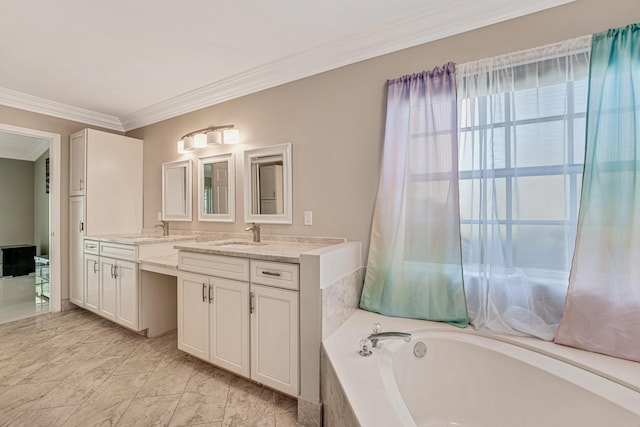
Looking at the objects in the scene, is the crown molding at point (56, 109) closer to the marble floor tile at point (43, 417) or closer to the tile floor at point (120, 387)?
the tile floor at point (120, 387)

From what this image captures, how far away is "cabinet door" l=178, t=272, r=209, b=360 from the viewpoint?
7.00 ft

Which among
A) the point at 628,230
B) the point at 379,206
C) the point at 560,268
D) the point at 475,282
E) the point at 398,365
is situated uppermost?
the point at 379,206

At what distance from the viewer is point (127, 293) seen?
2.77 m

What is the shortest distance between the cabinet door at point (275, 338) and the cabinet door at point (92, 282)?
7.60 ft

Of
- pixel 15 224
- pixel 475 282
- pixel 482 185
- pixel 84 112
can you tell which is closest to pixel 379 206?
pixel 482 185

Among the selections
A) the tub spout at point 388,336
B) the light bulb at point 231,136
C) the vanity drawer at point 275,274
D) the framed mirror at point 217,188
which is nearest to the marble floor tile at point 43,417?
the vanity drawer at point 275,274

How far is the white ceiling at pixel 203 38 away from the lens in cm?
177

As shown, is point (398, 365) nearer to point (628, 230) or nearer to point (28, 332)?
point (628, 230)

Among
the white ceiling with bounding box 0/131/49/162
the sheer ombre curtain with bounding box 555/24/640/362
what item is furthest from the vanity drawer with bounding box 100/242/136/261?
the white ceiling with bounding box 0/131/49/162

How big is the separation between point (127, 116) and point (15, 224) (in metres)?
4.79

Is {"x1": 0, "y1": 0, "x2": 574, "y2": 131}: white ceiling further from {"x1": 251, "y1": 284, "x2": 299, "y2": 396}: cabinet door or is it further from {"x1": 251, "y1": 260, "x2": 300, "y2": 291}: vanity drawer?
{"x1": 251, "y1": 284, "x2": 299, "y2": 396}: cabinet door

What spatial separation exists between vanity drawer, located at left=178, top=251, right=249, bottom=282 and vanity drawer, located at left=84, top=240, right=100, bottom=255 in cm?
153

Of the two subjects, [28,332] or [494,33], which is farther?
[28,332]

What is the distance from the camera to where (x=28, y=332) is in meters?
2.87
